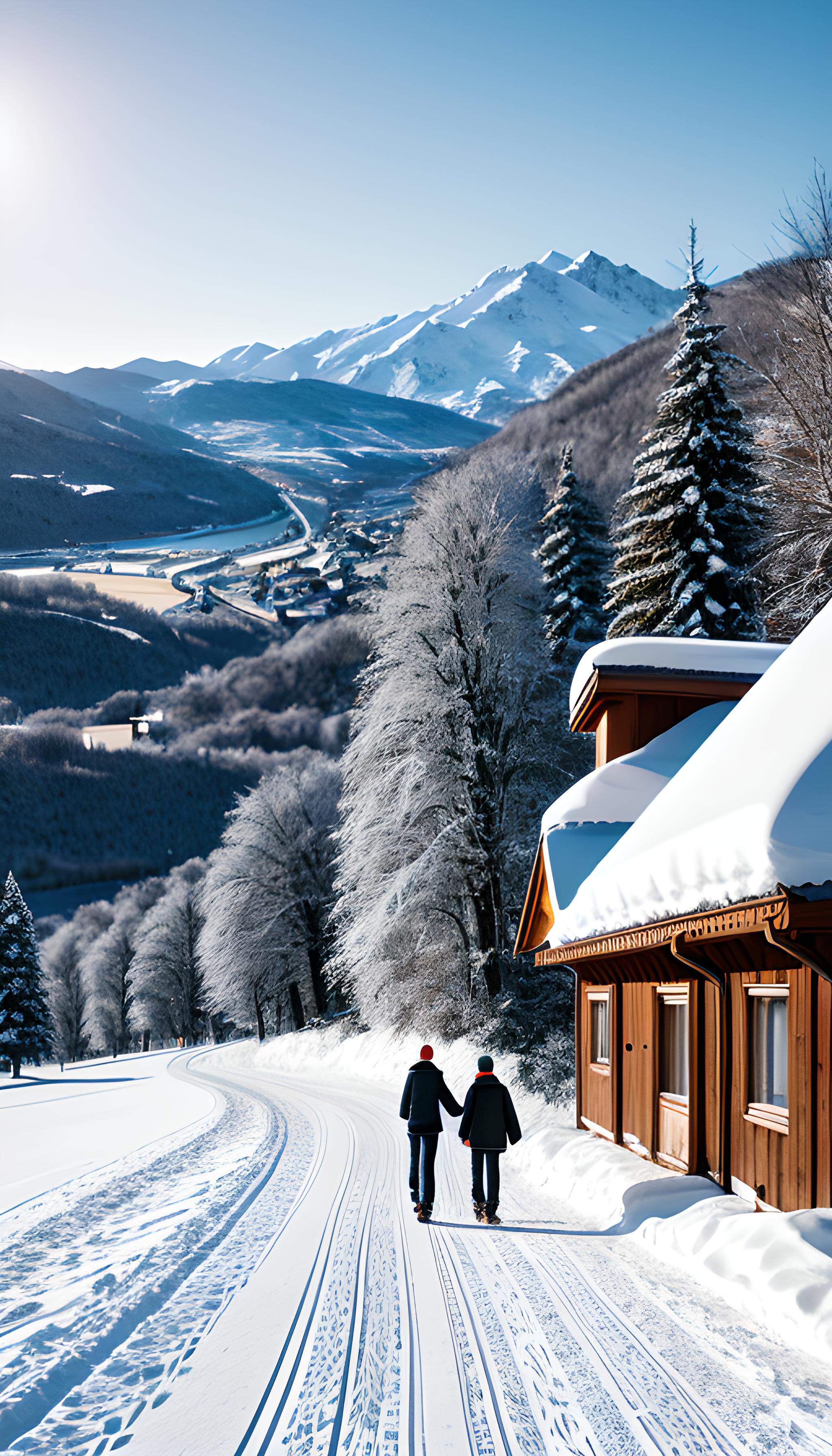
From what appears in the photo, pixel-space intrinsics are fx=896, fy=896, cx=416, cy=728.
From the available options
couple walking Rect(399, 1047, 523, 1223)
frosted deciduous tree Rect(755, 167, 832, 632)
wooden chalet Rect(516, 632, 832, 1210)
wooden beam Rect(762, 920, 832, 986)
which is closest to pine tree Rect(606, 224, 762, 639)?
frosted deciduous tree Rect(755, 167, 832, 632)

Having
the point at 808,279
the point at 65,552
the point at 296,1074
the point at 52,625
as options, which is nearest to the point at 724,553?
the point at 808,279

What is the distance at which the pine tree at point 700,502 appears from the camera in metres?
22.4

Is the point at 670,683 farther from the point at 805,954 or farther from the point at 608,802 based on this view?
the point at 805,954

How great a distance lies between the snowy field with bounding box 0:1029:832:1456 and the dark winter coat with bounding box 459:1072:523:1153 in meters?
0.71

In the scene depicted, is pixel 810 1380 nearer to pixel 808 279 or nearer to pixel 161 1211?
pixel 161 1211

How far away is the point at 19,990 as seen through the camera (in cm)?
4653

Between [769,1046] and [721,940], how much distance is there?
828 millimetres

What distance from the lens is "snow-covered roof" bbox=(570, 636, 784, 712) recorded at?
13734mm

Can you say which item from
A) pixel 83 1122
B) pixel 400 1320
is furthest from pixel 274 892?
pixel 400 1320

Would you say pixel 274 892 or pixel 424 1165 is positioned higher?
pixel 424 1165

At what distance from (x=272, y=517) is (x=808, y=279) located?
106 metres

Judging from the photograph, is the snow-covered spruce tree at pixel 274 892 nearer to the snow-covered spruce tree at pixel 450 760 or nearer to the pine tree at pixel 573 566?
the pine tree at pixel 573 566

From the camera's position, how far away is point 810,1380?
4.41 meters

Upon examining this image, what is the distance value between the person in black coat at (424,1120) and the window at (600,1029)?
4063mm
